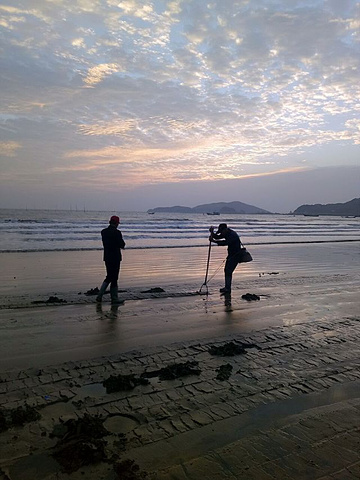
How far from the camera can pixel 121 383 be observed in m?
4.25

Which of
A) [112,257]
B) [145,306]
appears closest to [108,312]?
[145,306]

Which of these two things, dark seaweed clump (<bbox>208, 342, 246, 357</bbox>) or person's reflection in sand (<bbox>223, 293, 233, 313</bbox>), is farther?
person's reflection in sand (<bbox>223, 293, 233, 313</bbox>)

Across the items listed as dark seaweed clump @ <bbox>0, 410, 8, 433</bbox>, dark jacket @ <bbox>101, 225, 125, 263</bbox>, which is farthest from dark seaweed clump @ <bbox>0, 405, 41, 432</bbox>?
dark jacket @ <bbox>101, 225, 125, 263</bbox>

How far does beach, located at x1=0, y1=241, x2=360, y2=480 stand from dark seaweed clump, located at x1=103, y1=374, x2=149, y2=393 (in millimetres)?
25

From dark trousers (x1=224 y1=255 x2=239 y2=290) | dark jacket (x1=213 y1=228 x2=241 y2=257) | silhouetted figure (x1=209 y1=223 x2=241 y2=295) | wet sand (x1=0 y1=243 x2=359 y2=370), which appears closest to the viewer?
wet sand (x1=0 y1=243 x2=359 y2=370)

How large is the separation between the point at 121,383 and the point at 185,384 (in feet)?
2.46

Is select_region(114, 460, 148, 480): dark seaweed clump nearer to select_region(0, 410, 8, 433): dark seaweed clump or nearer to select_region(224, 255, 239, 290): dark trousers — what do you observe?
select_region(0, 410, 8, 433): dark seaweed clump

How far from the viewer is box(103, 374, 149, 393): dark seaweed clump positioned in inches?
164

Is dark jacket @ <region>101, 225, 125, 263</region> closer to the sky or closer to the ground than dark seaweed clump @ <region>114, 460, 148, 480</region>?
closer to the sky

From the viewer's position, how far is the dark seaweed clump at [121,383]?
4170mm

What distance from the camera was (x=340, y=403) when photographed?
4.05 metres

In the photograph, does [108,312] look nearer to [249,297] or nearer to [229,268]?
[249,297]

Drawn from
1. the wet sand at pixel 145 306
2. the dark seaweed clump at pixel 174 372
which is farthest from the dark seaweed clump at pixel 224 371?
the wet sand at pixel 145 306

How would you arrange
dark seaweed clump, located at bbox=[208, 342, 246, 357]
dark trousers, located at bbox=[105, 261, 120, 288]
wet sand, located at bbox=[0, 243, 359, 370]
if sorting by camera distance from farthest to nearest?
dark trousers, located at bbox=[105, 261, 120, 288], wet sand, located at bbox=[0, 243, 359, 370], dark seaweed clump, located at bbox=[208, 342, 246, 357]
